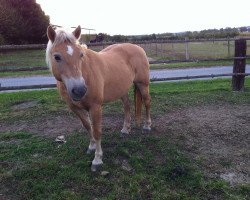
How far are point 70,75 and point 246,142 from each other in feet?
10.1

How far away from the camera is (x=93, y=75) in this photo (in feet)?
13.1

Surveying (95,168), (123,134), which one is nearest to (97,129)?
(95,168)

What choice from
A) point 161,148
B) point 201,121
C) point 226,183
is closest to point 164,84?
point 201,121

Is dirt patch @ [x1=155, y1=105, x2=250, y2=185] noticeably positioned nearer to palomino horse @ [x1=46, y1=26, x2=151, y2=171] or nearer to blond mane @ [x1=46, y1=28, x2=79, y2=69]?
palomino horse @ [x1=46, y1=26, x2=151, y2=171]

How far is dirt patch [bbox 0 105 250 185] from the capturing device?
13.6 ft

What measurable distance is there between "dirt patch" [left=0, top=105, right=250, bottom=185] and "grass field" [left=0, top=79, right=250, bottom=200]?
2cm

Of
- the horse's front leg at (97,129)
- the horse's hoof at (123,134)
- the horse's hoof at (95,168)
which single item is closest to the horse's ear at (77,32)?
the horse's front leg at (97,129)

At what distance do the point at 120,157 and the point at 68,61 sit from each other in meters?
1.62

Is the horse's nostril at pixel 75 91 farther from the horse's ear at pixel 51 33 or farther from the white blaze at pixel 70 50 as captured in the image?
the horse's ear at pixel 51 33

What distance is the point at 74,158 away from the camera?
14.2 ft

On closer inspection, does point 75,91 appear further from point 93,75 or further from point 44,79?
point 44,79

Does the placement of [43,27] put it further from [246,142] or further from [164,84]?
[246,142]

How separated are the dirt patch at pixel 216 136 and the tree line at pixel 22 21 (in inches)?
811

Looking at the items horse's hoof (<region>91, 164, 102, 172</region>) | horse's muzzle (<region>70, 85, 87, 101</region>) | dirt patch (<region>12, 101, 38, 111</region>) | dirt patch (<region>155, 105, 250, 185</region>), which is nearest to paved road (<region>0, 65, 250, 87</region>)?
dirt patch (<region>12, 101, 38, 111</region>)
